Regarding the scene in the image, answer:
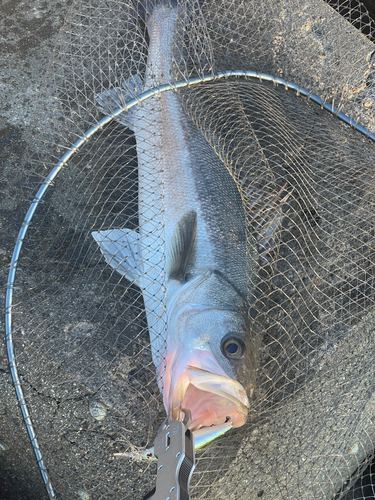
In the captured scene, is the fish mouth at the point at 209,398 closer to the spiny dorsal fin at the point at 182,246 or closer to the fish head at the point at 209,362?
the fish head at the point at 209,362

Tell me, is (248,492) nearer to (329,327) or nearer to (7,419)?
(329,327)

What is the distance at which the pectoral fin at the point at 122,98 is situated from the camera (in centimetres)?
317

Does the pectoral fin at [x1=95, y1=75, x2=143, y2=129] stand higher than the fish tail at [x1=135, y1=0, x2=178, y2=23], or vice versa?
the fish tail at [x1=135, y1=0, x2=178, y2=23]

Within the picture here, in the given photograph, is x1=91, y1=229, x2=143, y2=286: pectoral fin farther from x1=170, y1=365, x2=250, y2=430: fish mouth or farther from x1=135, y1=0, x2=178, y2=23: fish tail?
x1=135, y1=0, x2=178, y2=23: fish tail

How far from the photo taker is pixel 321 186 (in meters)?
3.34

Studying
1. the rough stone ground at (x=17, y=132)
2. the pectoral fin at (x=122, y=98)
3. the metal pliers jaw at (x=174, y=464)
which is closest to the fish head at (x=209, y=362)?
the metal pliers jaw at (x=174, y=464)

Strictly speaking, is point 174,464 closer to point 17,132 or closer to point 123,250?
point 123,250

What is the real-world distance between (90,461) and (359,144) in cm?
336

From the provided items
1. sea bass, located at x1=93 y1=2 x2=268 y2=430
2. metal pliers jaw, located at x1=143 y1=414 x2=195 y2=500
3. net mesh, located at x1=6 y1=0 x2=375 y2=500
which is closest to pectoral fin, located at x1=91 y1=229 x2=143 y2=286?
sea bass, located at x1=93 y1=2 x2=268 y2=430

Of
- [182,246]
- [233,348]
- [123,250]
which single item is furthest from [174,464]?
[123,250]

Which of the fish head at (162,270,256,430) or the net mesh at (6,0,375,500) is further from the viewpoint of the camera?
the net mesh at (6,0,375,500)

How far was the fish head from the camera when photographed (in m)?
2.12

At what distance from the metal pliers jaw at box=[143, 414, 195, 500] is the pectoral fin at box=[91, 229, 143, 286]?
4.24 feet

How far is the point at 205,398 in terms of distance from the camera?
216 cm
